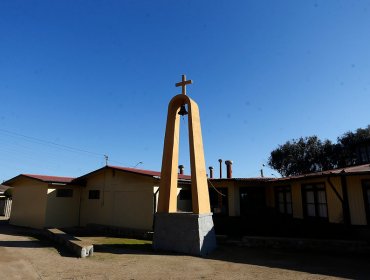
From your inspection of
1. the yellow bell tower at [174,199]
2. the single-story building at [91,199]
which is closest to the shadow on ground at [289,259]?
the yellow bell tower at [174,199]

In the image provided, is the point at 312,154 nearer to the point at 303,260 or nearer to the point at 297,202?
the point at 297,202

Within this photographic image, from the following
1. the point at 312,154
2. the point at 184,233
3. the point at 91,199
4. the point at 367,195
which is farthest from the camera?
the point at 312,154

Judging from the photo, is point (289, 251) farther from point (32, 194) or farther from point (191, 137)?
point (32, 194)

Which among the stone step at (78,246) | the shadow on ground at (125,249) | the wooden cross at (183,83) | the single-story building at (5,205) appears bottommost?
the shadow on ground at (125,249)

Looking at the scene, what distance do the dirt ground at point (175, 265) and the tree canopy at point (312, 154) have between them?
27105 mm

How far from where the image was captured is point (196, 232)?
34.2 feet

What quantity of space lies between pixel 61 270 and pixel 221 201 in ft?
39.8

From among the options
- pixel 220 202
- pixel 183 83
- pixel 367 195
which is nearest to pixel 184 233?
pixel 183 83

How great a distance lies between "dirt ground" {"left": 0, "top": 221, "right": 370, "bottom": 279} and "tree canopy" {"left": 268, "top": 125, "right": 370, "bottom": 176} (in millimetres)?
27105

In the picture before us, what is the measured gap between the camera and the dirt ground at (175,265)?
761 cm

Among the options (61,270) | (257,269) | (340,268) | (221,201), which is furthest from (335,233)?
(61,270)

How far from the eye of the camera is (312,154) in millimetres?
35625

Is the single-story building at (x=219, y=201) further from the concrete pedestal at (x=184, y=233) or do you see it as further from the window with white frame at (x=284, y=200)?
the concrete pedestal at (x=184, y=233)

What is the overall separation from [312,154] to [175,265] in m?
31.7
